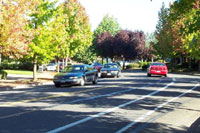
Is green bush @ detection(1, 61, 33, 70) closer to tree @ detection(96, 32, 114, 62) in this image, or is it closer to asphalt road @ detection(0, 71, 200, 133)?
tree @ detection(96, 32, 114, 62)

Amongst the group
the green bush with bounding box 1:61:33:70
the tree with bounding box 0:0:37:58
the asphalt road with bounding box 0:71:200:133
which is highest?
the tree with bounding box 0:0:37:58

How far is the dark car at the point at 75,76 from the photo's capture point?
21984 mm

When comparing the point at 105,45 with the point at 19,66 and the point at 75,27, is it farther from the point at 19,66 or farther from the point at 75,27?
the point at 75,27

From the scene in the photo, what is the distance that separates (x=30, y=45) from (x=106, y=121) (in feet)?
63.1

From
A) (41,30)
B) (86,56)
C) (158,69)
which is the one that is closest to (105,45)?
(86,56)

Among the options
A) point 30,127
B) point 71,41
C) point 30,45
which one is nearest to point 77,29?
point 71,41

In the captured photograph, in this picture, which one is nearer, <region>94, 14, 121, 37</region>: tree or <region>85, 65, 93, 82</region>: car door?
<region>85, 65, 93, 82</region>: car door

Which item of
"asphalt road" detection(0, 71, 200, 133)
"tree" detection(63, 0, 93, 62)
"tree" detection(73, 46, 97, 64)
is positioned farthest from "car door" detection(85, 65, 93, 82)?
"tree" detection(73, 46, 97, 64)

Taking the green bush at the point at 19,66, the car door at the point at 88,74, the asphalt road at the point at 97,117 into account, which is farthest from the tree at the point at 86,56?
the asphalt road at the point at 97,117

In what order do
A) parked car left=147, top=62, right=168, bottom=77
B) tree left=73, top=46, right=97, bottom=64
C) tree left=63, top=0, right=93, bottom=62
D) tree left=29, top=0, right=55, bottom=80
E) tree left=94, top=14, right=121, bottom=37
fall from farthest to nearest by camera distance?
tree left=94, top=14, right=121, bottom=37 → tree left=73, top=46, right=97, bottom=64 → tree left=63, top=0, right=93, bottom=62 → parked car left=147, top=62, right=168, bottom=77 → tree left=29, top=0, right=55, bottom=80

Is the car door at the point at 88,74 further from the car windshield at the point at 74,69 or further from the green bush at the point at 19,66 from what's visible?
the green bush at the point at 19,66

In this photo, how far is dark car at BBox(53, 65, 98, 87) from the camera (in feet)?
72.1

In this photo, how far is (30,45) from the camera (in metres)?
27.2

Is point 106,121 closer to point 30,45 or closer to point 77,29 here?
point 30,45
